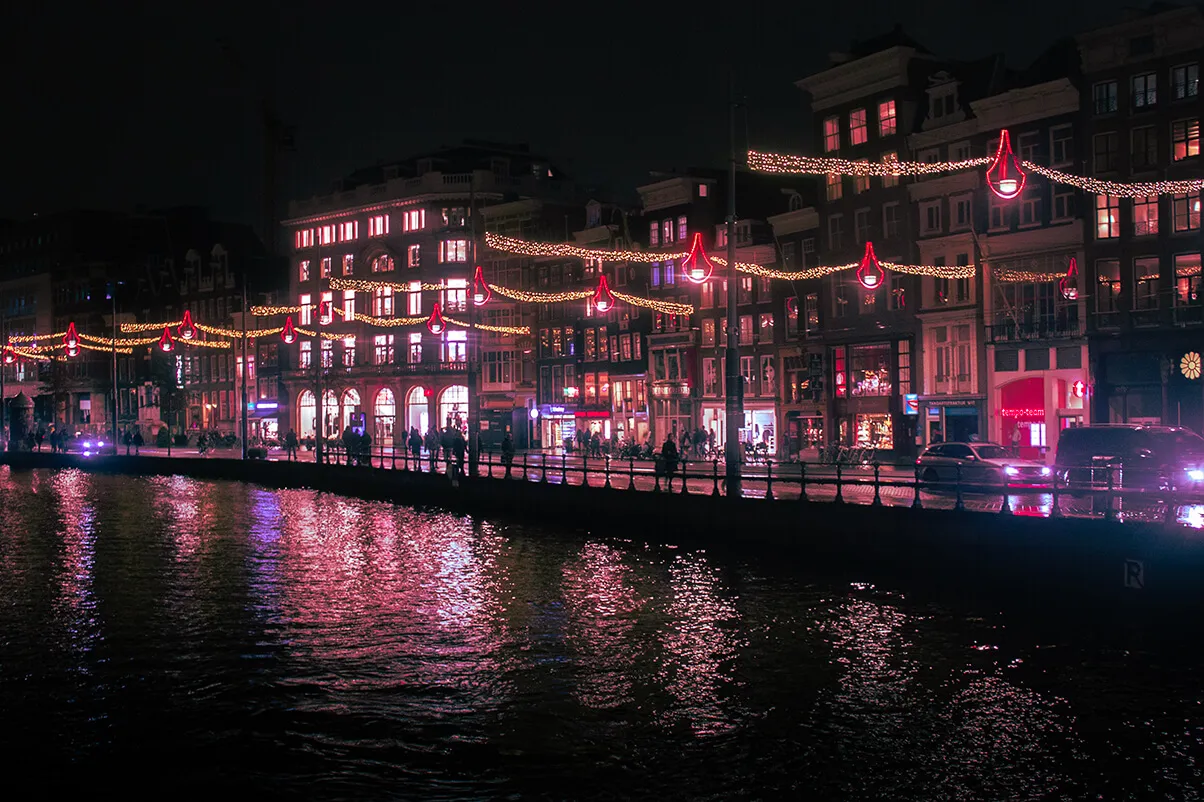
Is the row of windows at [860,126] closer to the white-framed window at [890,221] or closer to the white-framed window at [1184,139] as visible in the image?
the white-framed window at [890,221]

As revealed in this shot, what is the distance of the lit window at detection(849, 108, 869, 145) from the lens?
71.2m

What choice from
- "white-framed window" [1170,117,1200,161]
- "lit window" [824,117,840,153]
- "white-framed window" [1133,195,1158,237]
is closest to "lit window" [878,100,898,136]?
"lit window" [824,117,840,153]

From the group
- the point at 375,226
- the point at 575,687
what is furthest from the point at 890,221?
the point at 375,226

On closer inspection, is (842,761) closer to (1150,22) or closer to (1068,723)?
(1068,723)

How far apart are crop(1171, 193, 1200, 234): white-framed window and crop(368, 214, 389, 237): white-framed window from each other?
76.9m

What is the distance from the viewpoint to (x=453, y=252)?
115750 millimetres

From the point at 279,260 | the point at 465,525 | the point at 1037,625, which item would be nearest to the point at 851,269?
the point at 465,525

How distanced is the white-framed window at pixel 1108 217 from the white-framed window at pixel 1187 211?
2.55 metres

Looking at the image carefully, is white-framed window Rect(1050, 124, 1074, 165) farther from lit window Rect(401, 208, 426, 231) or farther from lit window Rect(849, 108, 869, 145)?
lit window Rect(401, 208, 426, 231)

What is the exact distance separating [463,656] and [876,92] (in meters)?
52.6

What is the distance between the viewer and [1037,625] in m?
26.2

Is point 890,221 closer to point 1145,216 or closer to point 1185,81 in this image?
point 1145,216

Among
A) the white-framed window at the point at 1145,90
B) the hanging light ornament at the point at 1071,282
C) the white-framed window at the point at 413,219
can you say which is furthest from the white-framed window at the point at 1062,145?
the white-framed window at the point at 413,219

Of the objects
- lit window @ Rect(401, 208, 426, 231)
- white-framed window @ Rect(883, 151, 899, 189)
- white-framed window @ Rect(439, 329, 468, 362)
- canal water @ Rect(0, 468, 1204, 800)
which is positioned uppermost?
lit window @ Rect(401, 208, 426, 231)
